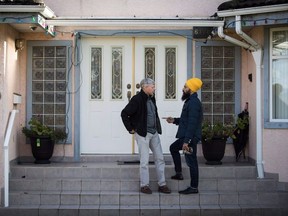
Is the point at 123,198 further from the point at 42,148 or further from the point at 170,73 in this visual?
the point at 170,73

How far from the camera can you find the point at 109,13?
9.25 metres

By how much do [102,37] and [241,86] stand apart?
276 cm

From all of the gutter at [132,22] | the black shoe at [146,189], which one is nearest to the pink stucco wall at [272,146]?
the gutter at [132,22]

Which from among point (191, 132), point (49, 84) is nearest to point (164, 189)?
point (191, 132)

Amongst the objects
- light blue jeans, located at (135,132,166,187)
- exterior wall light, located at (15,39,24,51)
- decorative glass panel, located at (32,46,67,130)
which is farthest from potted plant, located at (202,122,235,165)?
exterior wall light, located at (15,39,24,51)

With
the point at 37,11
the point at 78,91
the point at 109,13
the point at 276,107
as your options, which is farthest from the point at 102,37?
the point at 276,107

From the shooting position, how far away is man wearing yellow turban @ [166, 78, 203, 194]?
7590mm

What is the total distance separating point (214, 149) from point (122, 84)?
2.12 meters

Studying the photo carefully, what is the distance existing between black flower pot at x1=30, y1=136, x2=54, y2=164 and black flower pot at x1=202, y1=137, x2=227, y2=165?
8.89 ft

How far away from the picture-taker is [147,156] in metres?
7.71

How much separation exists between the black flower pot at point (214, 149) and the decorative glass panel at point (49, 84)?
267cm

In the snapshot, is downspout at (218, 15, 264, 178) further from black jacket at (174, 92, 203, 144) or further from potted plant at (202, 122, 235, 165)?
black jacket at (174, 92, 203, 144)

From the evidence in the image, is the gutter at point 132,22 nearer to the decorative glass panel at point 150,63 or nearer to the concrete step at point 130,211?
the decorative glass panel at point 150,63

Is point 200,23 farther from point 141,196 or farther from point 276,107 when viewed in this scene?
point 141,196
